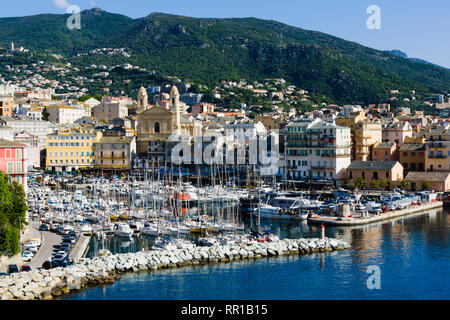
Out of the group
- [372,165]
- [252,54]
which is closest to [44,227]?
[372,165]

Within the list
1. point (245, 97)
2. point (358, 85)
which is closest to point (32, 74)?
point (245, 97)

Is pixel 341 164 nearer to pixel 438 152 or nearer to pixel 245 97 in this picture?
pixel 438 152

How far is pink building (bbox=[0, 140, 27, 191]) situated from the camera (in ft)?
92.6

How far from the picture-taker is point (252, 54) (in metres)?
149

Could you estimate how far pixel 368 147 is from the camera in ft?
178

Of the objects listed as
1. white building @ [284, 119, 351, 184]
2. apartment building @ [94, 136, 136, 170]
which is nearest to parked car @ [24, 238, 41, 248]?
white building @ [284, 119, 351, 184]

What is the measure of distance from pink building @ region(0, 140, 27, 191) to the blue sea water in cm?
811

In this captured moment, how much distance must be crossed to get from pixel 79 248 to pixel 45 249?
1510mm

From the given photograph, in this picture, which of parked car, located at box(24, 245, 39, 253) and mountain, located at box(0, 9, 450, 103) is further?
mountain, located at box(0, 9, 450, 103)

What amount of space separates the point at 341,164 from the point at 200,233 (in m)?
21.0

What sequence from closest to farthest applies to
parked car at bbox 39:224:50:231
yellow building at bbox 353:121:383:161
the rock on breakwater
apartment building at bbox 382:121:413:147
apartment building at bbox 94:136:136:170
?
the rock on breakwater, parked car at bbox 39:224:50:231, yellow building at bbox 353:121:383:161, apartment building at bbox 382:121:413:147, apartment building at bbox 94:136:136:170

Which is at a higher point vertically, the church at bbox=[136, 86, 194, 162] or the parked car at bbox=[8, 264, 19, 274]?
the church at bbox=[136, 86, 194, 162]

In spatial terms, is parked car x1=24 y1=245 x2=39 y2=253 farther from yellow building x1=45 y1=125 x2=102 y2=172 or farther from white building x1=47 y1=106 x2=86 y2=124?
white building x1=47 y1=106 x2=86 y2=124

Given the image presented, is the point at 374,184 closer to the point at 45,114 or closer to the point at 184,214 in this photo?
the point at 184,214
